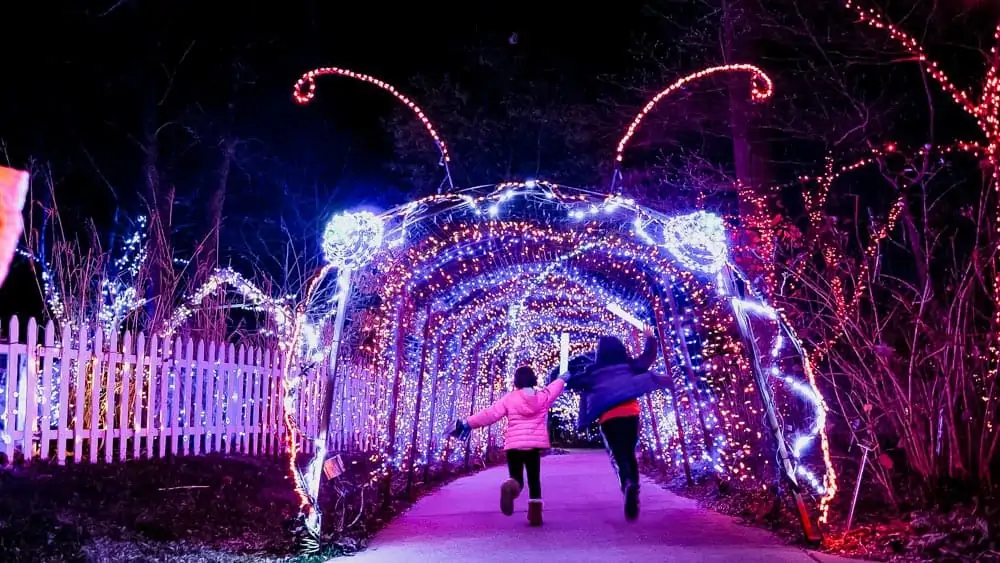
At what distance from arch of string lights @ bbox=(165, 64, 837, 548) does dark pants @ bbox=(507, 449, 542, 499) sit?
1.73 metres

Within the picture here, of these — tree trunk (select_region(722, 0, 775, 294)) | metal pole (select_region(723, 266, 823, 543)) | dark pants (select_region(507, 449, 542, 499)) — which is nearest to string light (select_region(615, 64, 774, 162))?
metal pole (select_region(723, 266, 823, 543))

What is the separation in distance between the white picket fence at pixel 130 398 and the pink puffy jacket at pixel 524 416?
3.06 metres

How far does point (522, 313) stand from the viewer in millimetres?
17906

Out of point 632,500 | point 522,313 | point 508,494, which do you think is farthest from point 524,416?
point 522,313

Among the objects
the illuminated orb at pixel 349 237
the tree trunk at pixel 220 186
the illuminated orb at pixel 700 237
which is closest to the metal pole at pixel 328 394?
the illuminated orb at pixel 349 237

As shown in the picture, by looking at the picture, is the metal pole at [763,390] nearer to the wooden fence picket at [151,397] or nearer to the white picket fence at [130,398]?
the white picket fence at [130,398]

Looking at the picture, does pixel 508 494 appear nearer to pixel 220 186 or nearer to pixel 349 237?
pixel 349 237

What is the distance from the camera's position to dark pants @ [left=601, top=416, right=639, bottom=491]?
9.55 meters

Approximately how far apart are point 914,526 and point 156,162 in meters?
16.0

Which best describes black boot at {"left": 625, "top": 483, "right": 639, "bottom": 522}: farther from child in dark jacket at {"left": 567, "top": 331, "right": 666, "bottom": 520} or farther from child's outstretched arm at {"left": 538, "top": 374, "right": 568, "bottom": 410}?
child's outstretched arm at {"left": 538, "top": 374, "right": 568, "bottom": 410}

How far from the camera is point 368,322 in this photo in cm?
1794

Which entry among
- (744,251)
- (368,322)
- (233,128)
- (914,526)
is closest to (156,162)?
(233,128)

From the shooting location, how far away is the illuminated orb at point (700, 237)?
25.5ft

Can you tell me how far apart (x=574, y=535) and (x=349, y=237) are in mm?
3169
